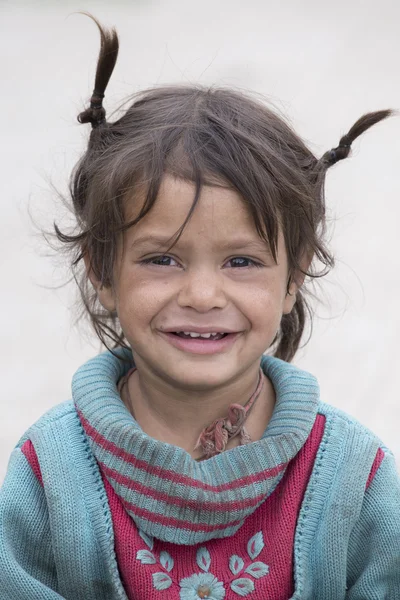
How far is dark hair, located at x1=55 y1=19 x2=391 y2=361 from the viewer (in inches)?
63.2

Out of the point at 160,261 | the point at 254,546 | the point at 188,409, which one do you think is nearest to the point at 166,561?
the point at 254,546

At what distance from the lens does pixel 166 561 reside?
65.0 inches

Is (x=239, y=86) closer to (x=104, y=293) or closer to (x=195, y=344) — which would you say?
(x=104, y=293)

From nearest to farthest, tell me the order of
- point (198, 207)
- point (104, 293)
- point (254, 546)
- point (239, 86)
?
point (198, 207) < point (254, 546) < point (104, 293) < point (239, 86)

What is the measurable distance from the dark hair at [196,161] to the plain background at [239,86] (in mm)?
712

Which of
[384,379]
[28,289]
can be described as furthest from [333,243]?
[28,289]

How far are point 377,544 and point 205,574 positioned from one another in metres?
0.28

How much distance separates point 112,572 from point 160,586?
0.08 meters

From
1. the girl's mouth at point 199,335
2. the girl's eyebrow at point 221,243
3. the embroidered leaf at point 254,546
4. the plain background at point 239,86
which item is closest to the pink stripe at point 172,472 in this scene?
the embroidered leaf at point 254,546

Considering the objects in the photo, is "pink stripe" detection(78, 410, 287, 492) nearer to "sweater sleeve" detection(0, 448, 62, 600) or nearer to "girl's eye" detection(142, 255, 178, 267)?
"sweater sleeve" detection(0, 448, 62, 600)

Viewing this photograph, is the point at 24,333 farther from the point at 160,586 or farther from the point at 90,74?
the point at 160,586

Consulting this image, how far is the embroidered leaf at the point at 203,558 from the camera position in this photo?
65.1 inches

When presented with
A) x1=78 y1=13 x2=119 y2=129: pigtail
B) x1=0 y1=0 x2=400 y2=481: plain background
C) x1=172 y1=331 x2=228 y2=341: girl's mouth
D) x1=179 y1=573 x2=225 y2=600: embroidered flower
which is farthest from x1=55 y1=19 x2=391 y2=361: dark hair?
x1=0 y1=0 x2=400 y2=481: plain background

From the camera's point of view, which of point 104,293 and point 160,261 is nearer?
point 160,261
